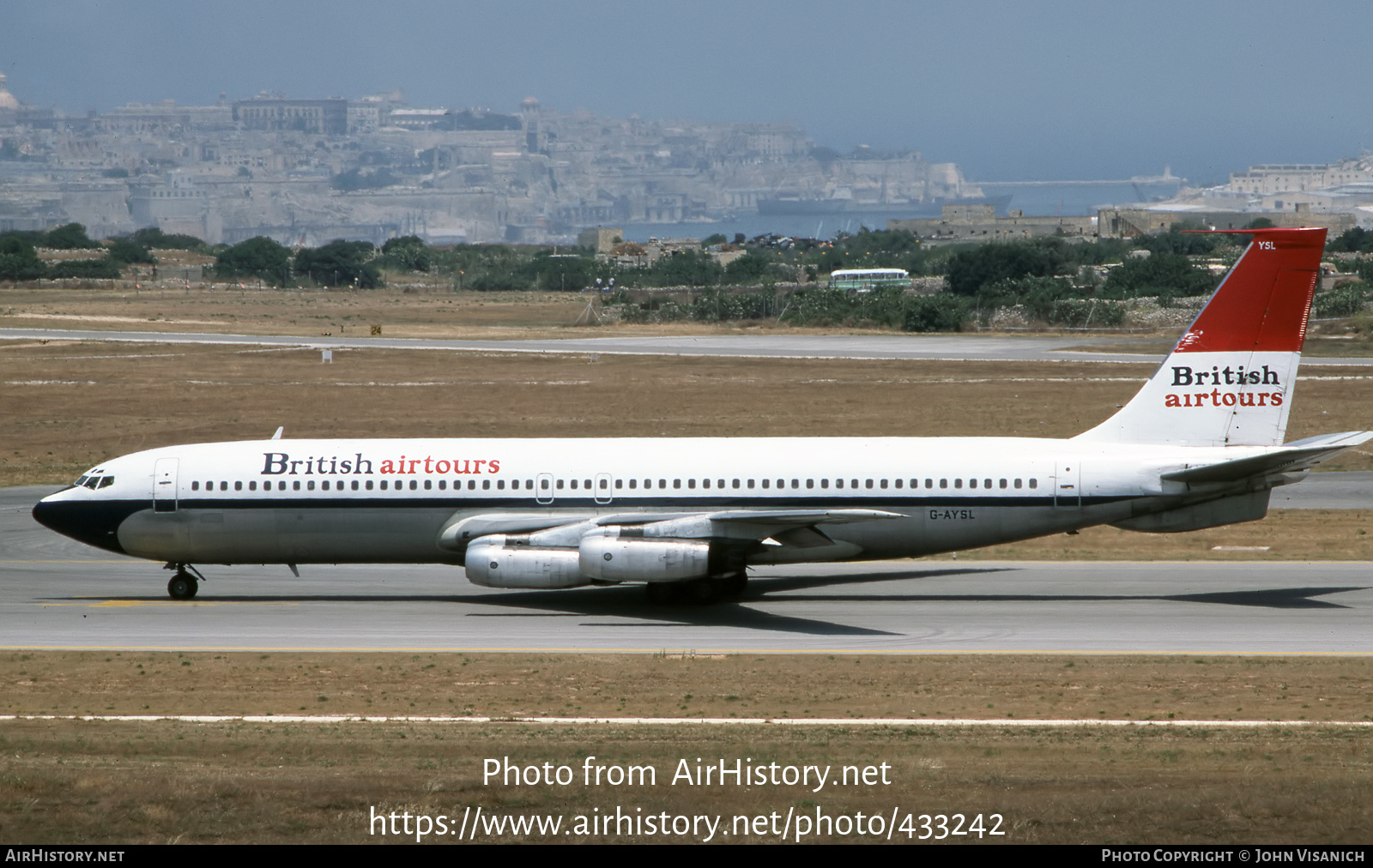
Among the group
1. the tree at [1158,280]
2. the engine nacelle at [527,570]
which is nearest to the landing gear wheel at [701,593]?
the engine nacelle at [527,570]

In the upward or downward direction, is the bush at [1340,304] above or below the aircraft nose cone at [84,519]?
above

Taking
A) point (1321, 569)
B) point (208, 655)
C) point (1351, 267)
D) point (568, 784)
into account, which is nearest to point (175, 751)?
point (568, 784)

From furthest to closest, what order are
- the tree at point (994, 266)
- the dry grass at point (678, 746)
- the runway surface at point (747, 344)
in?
the tree at point (994, 266), the runway surface at point (747, 344), the dry grass at point (678, 746)

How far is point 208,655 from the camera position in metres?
28.7

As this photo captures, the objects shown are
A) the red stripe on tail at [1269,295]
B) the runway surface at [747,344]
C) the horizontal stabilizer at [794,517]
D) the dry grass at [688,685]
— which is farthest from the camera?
the runway surface at [747,344]

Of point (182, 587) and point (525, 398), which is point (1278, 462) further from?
point (525, 398)

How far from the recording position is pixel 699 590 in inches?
1340

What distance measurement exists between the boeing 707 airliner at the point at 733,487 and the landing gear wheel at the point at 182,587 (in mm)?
73

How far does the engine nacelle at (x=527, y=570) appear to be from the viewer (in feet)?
105

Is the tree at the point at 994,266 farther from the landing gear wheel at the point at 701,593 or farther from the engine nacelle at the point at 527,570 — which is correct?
the engine nacelle at the point at 527,570

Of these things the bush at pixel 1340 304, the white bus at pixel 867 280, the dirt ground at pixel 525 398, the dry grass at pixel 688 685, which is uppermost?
the bush at pixel 1340 304

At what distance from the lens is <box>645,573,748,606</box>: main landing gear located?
1340 inches

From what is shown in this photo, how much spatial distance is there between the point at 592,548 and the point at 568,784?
14.5 m

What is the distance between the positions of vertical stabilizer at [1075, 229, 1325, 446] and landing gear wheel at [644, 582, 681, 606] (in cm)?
1069
